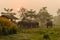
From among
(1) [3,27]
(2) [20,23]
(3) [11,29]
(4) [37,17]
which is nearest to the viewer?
(1) [3,27]

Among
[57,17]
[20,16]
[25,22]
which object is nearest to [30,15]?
[20,16]

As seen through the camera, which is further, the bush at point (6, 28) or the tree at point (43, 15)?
the tree at point (43, 15)

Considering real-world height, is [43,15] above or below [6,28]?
above

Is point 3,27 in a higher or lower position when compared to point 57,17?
lower

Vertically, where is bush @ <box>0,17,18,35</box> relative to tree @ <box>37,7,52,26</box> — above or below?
below

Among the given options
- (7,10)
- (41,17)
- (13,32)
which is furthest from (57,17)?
(13,32)

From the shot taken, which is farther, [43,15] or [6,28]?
[43,15]

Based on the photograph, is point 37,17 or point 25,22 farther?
point 37,17

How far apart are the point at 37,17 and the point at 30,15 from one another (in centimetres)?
514

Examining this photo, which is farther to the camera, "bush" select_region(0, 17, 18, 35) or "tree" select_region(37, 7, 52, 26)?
"tree" select_region(37, 7, 52, 26)

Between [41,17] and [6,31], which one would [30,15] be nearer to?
[41,17]

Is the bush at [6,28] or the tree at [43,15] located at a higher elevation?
the tree at [43,15]

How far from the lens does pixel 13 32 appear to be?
3103cm

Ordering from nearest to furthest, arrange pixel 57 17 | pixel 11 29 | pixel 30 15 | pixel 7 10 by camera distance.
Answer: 1. pixel 11 29
2. pixel 7 10
3. pixel 30 15
4. pixel 57 17
